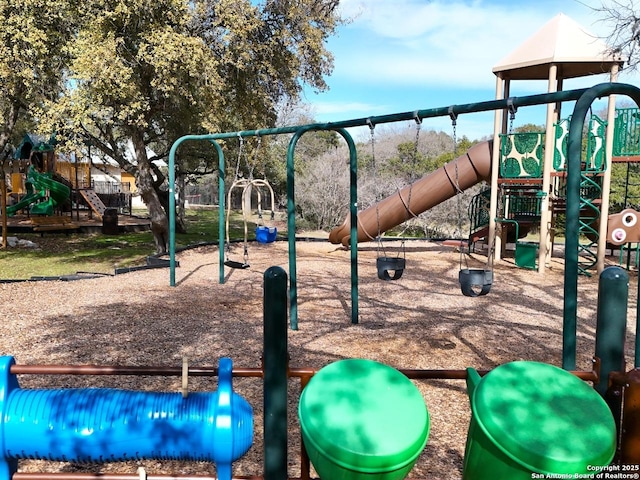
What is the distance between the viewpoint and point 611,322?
6.26 ft

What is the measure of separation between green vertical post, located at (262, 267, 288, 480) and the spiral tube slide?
6.6 inches

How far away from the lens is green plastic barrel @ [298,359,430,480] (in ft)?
4.89

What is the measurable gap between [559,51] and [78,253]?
1302 cm

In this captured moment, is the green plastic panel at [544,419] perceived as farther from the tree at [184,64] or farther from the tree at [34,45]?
the tree at [34,45]

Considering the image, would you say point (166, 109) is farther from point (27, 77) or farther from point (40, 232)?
point (40, 232)

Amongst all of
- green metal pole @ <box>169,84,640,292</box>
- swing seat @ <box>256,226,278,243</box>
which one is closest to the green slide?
swing seat @ <box>256,226,278,243</box>

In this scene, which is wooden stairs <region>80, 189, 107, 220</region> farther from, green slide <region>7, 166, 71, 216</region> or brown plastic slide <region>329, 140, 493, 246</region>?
brown plastic slide <region>329, 140, 493, 246</region>

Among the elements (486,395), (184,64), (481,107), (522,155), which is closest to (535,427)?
(486,395)

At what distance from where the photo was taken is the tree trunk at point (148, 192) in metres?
11.8

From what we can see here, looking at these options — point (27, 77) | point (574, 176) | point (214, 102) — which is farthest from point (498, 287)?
point (27, 77)

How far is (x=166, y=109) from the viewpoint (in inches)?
451

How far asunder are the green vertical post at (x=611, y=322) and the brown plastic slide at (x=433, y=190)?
9383mm

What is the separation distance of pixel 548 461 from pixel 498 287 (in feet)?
24.1

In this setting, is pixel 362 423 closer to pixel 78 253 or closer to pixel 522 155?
pixel 522 155
